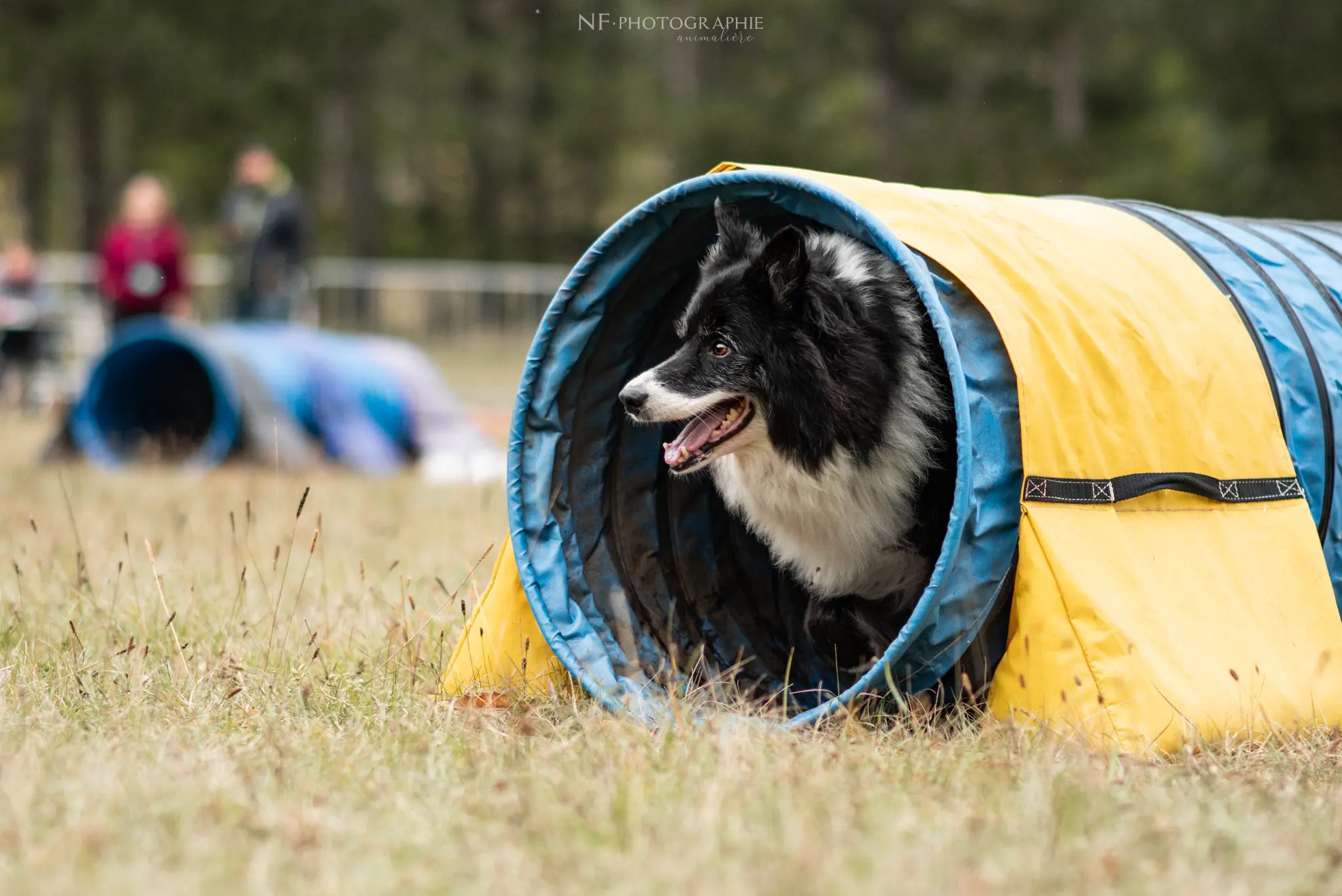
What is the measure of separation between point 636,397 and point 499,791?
4.61 feet

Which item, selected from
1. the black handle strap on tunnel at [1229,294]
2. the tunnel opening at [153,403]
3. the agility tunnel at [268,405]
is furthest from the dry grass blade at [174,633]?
the tunnel opening at [153,403]

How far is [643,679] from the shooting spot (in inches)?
163

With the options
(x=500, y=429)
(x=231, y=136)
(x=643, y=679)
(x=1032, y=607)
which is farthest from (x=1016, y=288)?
(x=231, y=136)

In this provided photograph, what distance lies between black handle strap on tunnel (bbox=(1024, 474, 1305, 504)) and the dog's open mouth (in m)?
0.96

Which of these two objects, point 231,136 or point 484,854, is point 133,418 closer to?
point 484,854

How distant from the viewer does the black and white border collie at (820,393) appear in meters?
4.06

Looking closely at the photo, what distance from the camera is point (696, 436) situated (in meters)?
4.28

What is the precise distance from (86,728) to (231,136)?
25.4 m

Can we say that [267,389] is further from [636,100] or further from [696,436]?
[636,100]

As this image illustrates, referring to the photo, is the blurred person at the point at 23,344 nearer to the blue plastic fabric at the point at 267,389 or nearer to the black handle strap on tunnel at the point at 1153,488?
the blue plastic fabric at the point at 267,389

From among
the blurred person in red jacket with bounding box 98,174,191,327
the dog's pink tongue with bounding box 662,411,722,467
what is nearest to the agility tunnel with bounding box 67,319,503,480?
the blurred person in red jacket with bounding box 98,174,191,327

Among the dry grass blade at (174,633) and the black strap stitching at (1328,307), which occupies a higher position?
the black strap stitching at (1328,307)

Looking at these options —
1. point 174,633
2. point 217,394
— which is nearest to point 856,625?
point 174,633

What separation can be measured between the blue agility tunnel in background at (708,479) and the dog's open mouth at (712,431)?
1.44ft
